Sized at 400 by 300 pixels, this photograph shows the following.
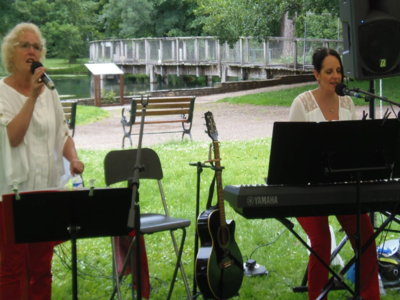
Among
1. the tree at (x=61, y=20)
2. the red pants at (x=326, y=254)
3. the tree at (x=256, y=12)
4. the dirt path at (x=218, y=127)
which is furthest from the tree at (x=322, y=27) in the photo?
the red pants at (x=326, y=254)

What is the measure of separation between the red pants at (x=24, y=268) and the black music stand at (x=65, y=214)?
394 millimetres

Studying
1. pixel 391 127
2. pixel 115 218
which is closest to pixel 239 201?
pixel 115 218

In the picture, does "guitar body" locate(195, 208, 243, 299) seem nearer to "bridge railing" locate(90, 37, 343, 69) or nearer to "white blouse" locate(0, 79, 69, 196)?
"white blouse" locate(0, 79, 69, 196)

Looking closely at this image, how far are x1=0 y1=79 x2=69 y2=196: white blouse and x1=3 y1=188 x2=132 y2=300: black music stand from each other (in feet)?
1.32

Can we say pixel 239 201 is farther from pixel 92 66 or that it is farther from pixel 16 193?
pixel 92 66

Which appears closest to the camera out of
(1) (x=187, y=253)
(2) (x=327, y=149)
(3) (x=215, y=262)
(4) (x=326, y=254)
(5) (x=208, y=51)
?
(2) (x=327, y=149)

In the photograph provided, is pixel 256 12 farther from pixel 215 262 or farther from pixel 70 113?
pixel 215 262

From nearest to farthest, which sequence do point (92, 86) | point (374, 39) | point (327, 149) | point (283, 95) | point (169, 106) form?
point (327, 149)
point (374, 39)
point (169, 106)
point (283, 95)
point (92, 86)

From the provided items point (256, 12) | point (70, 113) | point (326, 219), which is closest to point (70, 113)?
point (70, 113)

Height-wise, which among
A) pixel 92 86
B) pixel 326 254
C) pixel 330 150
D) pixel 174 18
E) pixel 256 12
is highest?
pixel 174 18

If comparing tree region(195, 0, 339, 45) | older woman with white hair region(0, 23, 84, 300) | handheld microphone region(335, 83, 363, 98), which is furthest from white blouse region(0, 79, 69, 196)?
tree region(195, 0, 339, 45)

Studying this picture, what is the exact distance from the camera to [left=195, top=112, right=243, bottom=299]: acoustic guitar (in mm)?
4246

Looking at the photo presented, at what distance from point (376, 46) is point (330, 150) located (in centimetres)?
161

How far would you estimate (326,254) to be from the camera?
4.06m
